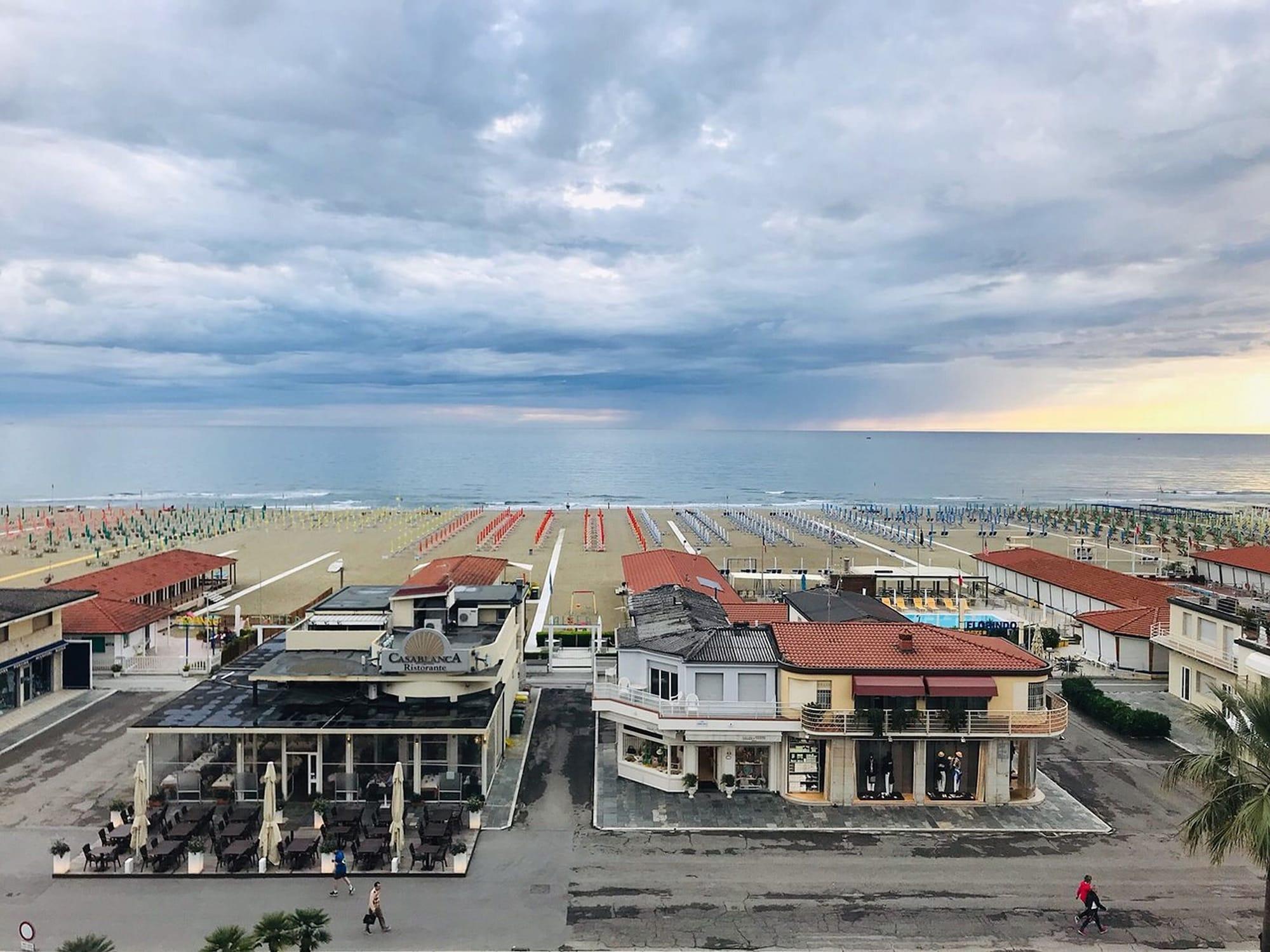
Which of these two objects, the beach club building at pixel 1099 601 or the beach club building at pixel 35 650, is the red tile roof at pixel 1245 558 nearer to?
the beach club building at pixel 1099 601

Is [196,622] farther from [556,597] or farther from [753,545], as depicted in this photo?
[753,545]

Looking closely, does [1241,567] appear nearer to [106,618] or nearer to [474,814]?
[474,814]

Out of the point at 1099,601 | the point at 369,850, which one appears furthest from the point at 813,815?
the point at 1099,601

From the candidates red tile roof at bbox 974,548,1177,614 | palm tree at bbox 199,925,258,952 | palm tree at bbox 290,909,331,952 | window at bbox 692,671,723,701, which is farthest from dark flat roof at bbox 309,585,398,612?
red tile roof at bbox 974,548,1177,614

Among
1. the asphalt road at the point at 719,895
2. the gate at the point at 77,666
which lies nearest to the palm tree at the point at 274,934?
the asphalt road at the point at 719,895

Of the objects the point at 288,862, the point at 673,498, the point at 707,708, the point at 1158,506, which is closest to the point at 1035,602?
the point at 707,708
